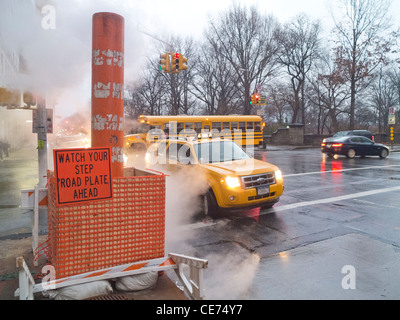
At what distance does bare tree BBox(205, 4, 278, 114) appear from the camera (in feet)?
112

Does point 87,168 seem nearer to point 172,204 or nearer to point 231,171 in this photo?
point 231,171

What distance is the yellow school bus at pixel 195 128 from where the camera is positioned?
21.2 metres

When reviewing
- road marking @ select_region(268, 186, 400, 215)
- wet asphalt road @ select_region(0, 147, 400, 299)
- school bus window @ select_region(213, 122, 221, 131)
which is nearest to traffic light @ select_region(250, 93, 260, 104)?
school bus window @ select_region(213, 122, 221, 131)

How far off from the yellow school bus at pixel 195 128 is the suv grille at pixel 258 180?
12961mm

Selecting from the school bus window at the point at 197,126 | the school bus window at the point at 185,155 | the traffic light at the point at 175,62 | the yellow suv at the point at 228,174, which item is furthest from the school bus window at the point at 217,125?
the school bus window at the point at 185,155

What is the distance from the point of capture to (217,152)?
7.25 metres

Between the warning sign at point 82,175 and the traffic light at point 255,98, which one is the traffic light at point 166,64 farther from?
the warning sign at point 82,175

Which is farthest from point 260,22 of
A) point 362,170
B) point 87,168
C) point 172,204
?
point 87,168

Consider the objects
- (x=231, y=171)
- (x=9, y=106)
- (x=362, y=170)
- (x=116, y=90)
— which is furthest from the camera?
(x=362, y=170)

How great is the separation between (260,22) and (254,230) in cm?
3295

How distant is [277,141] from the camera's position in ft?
121

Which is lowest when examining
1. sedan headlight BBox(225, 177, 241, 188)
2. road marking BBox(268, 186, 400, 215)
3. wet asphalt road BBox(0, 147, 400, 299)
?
wet asphalt road BBox(0, 147, 400, 299)

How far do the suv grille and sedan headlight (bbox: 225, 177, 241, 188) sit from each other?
0.12m

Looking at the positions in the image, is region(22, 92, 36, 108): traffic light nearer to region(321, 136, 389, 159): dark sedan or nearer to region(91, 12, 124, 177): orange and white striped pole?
region(91, 12, 124, 177): orange and white striped pole
